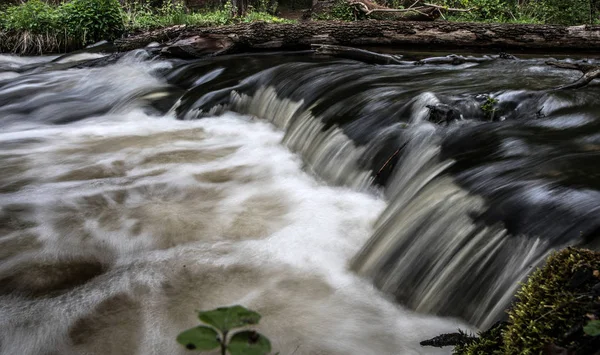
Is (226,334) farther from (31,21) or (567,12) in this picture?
(567,12)

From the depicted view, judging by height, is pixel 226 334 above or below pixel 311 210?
above

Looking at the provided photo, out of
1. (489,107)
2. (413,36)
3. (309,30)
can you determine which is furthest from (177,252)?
(413,36)

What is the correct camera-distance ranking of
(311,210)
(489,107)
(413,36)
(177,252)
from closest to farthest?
(177,252), (311,210), (489,107), (413,36)

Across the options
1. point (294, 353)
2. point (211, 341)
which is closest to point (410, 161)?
point (294, 353)

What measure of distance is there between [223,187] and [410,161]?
1.65 m

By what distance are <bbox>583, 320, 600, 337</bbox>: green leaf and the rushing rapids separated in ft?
2.90

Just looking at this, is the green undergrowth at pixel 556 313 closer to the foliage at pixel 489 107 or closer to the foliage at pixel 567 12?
the foliage at pixel 489 107

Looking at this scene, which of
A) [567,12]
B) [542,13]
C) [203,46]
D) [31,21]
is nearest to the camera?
[203,46]

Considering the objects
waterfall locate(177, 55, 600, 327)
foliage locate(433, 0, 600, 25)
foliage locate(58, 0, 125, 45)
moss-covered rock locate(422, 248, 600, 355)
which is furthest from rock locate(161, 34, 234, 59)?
moss-covered rock locate(422, 248, 600, 355)

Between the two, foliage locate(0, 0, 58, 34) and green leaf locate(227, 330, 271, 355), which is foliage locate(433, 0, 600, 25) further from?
green leaf locate(227, 330, 271, 355)

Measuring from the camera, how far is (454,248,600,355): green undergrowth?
129 centimetres

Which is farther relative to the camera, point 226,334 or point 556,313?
point 556,313

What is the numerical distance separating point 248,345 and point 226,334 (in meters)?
0.06

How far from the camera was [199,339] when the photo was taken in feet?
3.30
